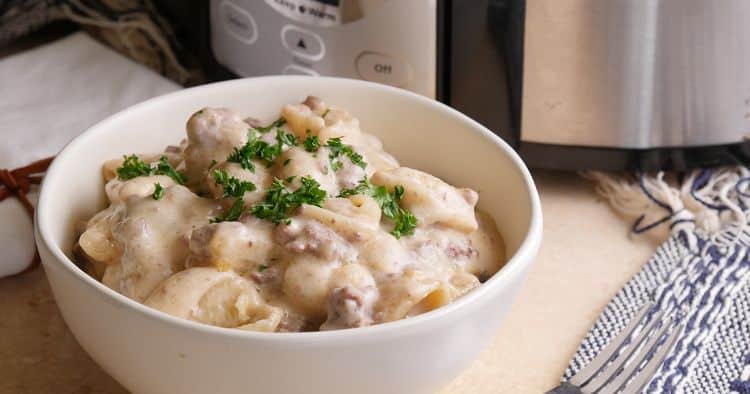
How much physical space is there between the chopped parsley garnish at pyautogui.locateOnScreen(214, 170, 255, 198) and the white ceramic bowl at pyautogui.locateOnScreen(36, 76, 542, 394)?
136 mm

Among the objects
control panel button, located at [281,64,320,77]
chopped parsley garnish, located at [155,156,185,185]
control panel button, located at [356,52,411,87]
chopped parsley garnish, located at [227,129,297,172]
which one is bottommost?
control panel button, located at [281,64,320,77]

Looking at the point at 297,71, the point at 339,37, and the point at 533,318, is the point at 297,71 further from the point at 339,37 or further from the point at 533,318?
the point at 533,318

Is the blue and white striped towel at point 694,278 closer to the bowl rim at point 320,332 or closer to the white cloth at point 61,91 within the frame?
the bowl rim at point 320,332

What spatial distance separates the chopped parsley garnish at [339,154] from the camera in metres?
0.88

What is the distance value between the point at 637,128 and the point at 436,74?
8.9 inches

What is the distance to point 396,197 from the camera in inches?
34.2

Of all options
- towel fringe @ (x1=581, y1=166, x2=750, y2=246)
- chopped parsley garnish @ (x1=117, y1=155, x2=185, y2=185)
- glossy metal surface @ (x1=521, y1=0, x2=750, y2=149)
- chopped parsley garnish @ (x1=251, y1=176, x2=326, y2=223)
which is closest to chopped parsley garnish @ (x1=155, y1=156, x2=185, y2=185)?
chopped parsley garnish @ (x1=117, y1=155, x2=185, y2=185)

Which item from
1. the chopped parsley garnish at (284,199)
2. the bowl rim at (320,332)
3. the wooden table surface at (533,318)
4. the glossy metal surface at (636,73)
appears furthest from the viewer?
the glossy metal surface at (636,73)

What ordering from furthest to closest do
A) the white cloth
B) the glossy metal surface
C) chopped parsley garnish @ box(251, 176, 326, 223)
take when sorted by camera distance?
the white cloth, the glossy metal surface, chopped parsley garnish @ box(251, 176, 326, 223)

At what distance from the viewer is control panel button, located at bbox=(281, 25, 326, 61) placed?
119cm

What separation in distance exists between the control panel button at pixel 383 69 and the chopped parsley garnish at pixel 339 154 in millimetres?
282

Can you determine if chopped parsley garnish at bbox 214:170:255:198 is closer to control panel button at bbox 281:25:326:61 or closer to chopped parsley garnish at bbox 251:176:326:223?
chopped parsley garnish at bbox 251:176:326:223

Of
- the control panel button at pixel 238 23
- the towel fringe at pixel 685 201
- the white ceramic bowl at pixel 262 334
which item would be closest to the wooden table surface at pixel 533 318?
the towel fringe at pixel 685 201

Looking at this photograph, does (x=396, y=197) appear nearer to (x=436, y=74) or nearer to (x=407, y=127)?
(x=407, y=127)
